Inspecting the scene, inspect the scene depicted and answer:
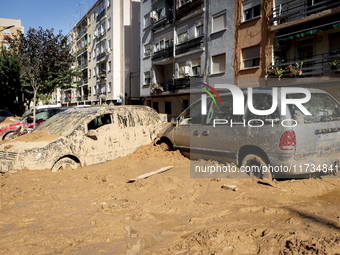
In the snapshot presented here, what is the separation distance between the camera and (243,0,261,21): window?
728 inches

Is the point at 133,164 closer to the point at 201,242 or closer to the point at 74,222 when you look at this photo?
the point at 74,222

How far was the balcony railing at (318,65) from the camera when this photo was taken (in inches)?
571

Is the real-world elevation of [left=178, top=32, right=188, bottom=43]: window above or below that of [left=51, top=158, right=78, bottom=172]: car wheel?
above

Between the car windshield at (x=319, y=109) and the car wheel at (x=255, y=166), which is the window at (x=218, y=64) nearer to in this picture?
the car windshield at (x=319, y=109)

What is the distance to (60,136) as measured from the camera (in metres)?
6.82

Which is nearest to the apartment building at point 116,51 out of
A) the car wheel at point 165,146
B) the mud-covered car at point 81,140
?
the mud-covered car at point 81,140

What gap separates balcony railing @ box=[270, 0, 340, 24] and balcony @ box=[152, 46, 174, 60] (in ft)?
37.8

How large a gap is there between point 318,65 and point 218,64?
7.66 meters

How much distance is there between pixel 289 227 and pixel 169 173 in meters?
3.40

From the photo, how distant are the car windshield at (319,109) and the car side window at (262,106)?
313 millimetres

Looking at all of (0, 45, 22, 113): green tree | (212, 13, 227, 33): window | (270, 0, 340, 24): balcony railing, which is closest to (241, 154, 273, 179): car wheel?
(270, 0, 340, 24): balcony railing

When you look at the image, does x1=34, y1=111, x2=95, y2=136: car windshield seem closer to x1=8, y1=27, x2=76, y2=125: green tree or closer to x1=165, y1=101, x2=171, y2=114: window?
x1=8, y1=27, x2=76, y2=125: green tree

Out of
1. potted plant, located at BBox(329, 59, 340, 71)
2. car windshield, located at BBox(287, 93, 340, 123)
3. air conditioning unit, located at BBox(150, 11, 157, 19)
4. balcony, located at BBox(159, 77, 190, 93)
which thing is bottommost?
car windshield, located at BBox(287, 93, 340, 123)

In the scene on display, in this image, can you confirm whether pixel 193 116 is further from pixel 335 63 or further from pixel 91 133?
pixel 335 63
